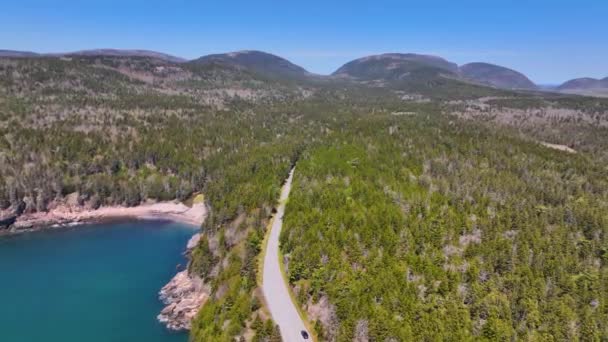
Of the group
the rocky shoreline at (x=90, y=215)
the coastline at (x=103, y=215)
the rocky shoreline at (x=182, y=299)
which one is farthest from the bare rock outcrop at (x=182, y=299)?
the coastline at (x=103, y=215)

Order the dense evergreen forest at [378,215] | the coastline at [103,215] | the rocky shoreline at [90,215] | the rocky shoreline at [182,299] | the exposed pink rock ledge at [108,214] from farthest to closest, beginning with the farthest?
the exposed pink rock ledge at [108,214], the coastline at [103,215], the rocky shoreline at [90,215], the rocky shoreline at [182,299], the dense evergreen forest at [378,215]

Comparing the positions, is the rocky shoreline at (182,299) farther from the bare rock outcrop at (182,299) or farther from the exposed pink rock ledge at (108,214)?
the exposed pink rock ledge at (108,214)

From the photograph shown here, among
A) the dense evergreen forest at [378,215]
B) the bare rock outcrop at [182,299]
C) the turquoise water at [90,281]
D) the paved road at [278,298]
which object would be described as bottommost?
the turquoise water at [90,281]

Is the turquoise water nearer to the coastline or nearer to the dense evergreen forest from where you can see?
the coastline

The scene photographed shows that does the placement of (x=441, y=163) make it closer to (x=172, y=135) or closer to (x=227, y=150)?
(x=227, y=150)

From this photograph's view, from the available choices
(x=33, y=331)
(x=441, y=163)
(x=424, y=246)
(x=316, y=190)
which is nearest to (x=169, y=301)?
(x=33, y=331)

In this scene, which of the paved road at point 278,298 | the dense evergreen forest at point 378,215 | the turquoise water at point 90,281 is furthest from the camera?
the turquoise water at point 90,281

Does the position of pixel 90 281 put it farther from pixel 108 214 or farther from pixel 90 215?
pixel 90 215

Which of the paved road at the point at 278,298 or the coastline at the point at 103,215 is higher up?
the paved road at the point at 278,298

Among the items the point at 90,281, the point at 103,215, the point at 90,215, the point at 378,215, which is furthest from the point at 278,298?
the point at 90,215
